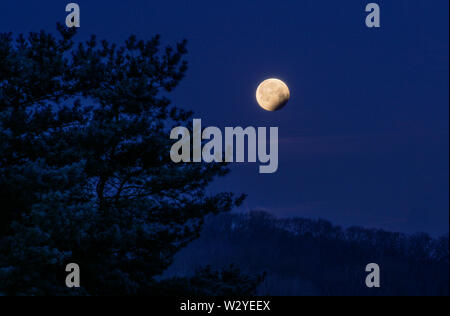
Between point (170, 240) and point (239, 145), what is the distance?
11.5 ft

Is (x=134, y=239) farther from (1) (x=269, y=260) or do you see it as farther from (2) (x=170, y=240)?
(1) (x=269, y=260)

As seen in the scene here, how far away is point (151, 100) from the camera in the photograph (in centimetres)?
1708

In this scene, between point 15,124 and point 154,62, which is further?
point 154,62

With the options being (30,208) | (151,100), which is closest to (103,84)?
(151,100)

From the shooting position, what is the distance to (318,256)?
4542 inches

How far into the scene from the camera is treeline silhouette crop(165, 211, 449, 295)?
10119cm

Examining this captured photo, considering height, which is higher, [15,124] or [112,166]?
[15,124]

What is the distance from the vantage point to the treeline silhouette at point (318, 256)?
10119 cm
